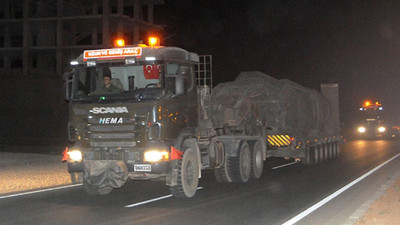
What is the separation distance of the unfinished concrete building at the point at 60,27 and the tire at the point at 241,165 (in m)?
39.3

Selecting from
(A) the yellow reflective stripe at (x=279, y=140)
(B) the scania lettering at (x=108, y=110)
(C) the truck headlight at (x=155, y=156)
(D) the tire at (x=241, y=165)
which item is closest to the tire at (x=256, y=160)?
(D) the tire at (x=241, y=165)

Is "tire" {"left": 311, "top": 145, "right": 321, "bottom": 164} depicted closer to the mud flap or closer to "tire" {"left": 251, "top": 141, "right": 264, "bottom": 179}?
"tire" {"left": 251, "top": 141, "right": 264, "bottom": 179}

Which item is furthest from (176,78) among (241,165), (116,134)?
(241,165)

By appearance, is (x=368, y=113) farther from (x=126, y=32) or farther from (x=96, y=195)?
(x=96, y=195)

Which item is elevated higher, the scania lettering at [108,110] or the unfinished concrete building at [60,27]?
the unfinished concrete building at [60,27]

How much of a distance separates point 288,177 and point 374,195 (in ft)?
17.2

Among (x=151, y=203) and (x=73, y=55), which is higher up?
(x=73, y=55)

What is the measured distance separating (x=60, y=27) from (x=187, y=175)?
157 feet

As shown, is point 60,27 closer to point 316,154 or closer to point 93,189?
point 316,154

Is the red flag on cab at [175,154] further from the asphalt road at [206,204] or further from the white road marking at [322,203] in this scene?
the white road marking at [322,203]

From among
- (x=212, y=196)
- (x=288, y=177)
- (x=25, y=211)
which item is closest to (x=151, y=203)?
(x=212, y=196)

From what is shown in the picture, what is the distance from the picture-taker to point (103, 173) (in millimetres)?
11391

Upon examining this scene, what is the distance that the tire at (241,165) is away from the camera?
586 inches

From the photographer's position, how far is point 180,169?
37.1 feet
